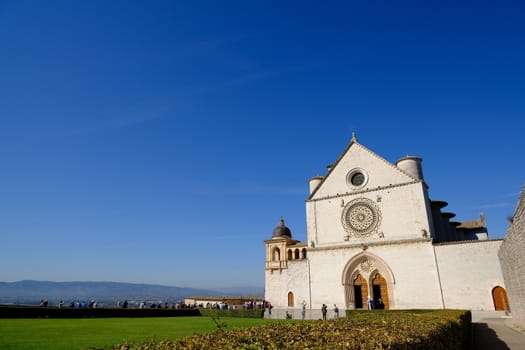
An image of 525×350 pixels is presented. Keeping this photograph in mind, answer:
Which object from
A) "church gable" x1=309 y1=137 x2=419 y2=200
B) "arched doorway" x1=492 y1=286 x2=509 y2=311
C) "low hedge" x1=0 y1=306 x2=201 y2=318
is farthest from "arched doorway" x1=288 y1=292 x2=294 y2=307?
"arched doorway" x1=492 y1=286 x2=509 y2=311

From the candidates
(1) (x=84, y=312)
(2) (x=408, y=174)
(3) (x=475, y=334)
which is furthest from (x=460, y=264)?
(1) (x=84, y=312)

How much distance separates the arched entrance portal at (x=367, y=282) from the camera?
100.0ft

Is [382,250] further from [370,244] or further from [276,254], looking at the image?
[276,254]

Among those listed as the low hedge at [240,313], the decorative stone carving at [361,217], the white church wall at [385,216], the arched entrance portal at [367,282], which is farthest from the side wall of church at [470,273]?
the low hedge at [240,313]

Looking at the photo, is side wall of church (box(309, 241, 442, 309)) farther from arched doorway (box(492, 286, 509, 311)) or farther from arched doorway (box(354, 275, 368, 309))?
arched doorway (box(492, 286, 509, 311))

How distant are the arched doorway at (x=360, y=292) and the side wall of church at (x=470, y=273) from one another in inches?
273

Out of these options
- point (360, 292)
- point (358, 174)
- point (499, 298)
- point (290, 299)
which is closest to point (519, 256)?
point (499, 298)

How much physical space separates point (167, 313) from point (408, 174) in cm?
2590

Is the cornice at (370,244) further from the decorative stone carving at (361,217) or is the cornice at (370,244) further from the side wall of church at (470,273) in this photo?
the side wall of church at (470,273)

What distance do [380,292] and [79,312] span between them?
25534mm

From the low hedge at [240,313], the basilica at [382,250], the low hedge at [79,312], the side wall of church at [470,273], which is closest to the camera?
the low hedge at [79,312]

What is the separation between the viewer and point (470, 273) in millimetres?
26516

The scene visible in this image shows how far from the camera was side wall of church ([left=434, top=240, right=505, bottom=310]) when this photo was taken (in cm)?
2564

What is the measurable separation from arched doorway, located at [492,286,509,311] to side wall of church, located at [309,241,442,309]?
12.2 ft
